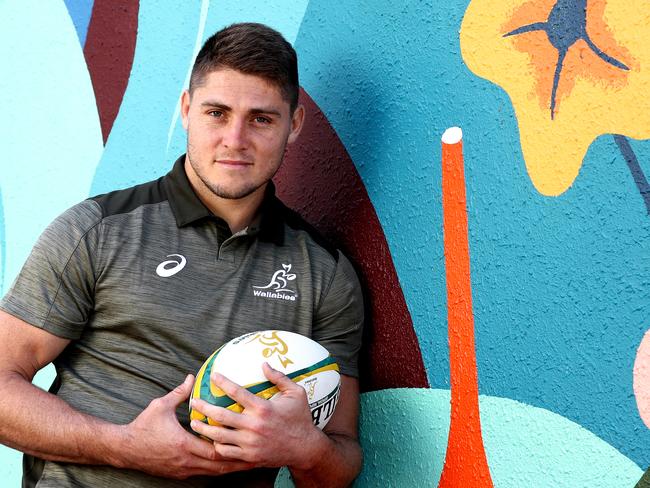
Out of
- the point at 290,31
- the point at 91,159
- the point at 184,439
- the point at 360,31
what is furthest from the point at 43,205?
the point at 184,439

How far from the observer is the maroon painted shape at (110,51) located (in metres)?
3.52

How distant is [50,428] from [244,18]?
63.3 inches

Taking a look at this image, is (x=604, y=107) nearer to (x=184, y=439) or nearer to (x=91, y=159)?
(x=184, y=439)

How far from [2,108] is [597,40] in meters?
2.76

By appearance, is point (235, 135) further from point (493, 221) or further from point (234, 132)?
point (493, 221)

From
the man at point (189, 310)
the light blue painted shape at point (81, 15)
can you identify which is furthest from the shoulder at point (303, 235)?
the light blue painted shape at point (81, 15)

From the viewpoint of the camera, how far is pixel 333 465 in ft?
7.57

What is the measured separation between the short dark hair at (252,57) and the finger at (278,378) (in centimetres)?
84

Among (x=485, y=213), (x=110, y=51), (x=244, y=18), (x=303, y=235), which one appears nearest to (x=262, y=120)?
(x=303, y=235)

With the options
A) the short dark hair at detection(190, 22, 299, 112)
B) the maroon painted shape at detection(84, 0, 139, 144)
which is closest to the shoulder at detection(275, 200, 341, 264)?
the short dark hair at detection(190, 22, 299, 112)

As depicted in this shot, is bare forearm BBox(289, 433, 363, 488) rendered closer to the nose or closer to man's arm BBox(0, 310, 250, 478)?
man's arm BBox(0, 310, 250, 478)

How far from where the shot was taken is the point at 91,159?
3.61 m

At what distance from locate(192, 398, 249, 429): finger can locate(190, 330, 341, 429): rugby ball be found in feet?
0.11

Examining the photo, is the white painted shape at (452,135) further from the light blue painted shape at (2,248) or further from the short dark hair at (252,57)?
the light blue painted shape at (2,248)
